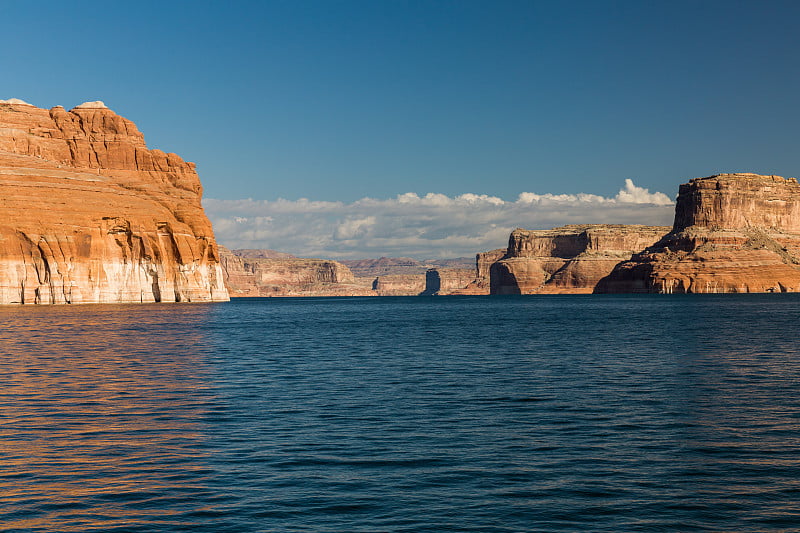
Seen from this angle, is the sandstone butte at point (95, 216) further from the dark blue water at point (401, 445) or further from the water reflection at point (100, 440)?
the dark blue water at point (401, 445)

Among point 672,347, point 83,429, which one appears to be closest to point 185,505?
point 83,429

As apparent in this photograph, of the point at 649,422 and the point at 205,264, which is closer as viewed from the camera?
the point at 649,422

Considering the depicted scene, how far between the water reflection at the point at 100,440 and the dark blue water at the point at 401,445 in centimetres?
8

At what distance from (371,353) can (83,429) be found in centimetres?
2892

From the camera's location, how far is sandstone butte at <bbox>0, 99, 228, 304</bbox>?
124438 mm

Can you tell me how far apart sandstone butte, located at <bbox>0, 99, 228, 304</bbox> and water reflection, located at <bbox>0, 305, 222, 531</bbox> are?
8542 centimetres

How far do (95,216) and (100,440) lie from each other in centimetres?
11864

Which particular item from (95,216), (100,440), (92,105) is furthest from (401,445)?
(92,105)

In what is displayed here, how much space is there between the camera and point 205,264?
160875 millimetres

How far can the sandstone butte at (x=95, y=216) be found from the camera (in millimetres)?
124438

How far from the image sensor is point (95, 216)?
13200 centimetres

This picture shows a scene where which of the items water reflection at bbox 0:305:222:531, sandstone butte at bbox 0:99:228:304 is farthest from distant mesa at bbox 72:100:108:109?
water reflection at bbox 0:305:222:531

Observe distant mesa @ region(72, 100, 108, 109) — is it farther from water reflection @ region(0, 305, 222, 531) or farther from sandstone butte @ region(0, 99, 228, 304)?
water reflection @ region(0, 305, 222, 531)

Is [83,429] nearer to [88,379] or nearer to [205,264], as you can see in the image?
[88,379]
